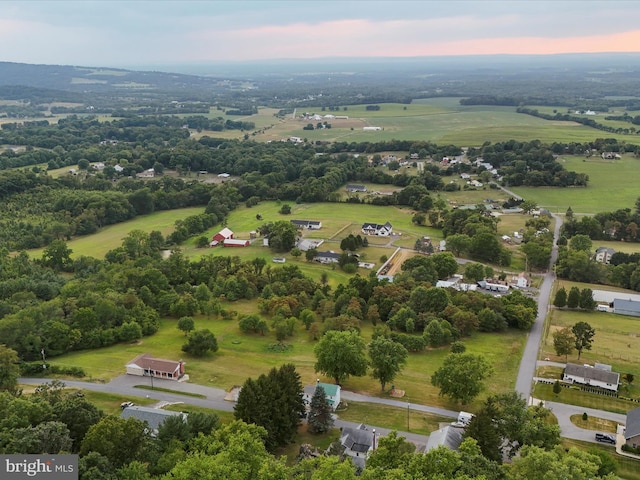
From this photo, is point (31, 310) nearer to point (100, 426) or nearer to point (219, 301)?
point (219, 301)

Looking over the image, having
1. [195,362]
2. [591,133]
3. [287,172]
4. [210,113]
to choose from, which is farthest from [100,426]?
[210,113]

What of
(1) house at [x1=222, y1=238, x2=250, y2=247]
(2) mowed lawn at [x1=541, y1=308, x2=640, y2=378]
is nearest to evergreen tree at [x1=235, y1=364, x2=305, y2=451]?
→ (2) mowed lawn at [x1=541, y1=308, x2=640, y2=378]

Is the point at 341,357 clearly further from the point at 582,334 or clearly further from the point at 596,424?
the point at 582,334

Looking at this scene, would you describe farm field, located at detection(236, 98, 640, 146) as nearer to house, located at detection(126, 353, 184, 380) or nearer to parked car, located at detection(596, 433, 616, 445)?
parked car, located at detection(596, 433, 616, 445)

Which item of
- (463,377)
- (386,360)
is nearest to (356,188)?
(386,360)

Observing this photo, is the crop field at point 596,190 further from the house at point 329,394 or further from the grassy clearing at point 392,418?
the house at point 329,394

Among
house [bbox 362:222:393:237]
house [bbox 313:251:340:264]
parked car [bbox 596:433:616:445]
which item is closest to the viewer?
parked car [bbox 596:433:616:445]
